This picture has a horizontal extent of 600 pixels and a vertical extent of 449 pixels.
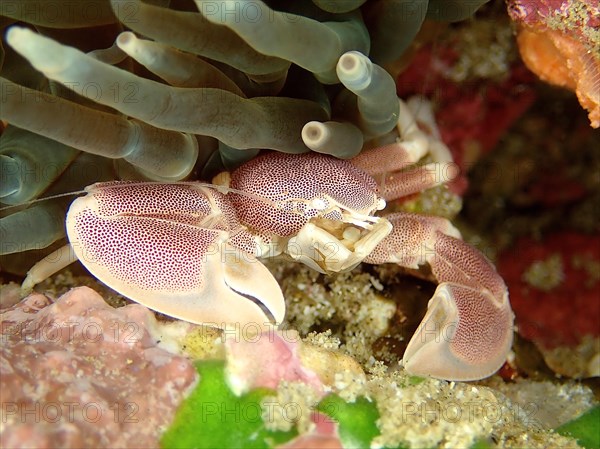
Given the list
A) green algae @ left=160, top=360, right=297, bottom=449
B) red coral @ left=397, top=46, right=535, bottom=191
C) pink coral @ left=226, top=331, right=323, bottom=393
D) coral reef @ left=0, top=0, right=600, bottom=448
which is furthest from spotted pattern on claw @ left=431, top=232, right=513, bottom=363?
red coral @ left=397, top=46, right=535, bottom=191

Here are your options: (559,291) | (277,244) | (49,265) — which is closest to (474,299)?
(277,244)

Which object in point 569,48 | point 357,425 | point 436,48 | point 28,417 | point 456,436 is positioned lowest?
point 28,417

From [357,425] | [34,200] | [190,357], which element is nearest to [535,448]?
[357,425]

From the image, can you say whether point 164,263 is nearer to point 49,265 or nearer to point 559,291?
point 49,265

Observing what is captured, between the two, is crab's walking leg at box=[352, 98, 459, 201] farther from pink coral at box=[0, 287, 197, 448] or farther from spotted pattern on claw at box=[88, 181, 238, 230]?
pink coral at box=[0, 287, 197, 448]

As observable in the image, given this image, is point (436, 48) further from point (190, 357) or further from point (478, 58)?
point (190, 357)

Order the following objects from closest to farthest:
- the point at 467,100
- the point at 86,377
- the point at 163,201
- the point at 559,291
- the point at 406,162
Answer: the point at 86,377 → the point at 163,201 → the point at 406,162 → the point at 467,100 → the point at 559,291
